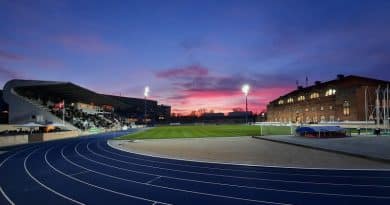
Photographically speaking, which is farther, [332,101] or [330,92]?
[330,92]

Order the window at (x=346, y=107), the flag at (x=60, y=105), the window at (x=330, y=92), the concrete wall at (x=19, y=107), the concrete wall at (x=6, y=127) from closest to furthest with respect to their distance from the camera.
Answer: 1. the concrete wall at (x=6, y=127)
2. the concrete wall at (x=19, y=107)
3. the flag at (x=60, y=105)
4. the window at (x=346, y=107)
5. the window at (x=330, y=92)

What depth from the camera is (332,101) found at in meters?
76.4

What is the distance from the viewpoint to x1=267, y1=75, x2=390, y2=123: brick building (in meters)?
67.0

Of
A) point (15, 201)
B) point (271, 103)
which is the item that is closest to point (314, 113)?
point (271, 103)

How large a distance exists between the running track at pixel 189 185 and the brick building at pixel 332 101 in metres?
50.9

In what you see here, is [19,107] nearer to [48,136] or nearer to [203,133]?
[48,136]

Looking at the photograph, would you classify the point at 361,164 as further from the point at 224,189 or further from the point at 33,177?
the point at 33,177

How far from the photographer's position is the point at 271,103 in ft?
379

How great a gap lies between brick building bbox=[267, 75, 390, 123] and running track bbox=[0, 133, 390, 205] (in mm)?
50888

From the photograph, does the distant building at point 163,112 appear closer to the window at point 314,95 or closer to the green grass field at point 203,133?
the window at point 314,95

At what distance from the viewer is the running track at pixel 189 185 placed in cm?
1016

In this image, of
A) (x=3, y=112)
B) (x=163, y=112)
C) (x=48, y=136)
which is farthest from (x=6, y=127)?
(x=163, y=112)

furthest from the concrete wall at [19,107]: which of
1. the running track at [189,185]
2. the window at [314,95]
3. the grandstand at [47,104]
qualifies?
the window at [314,95]

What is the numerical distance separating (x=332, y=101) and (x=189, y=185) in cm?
7147
